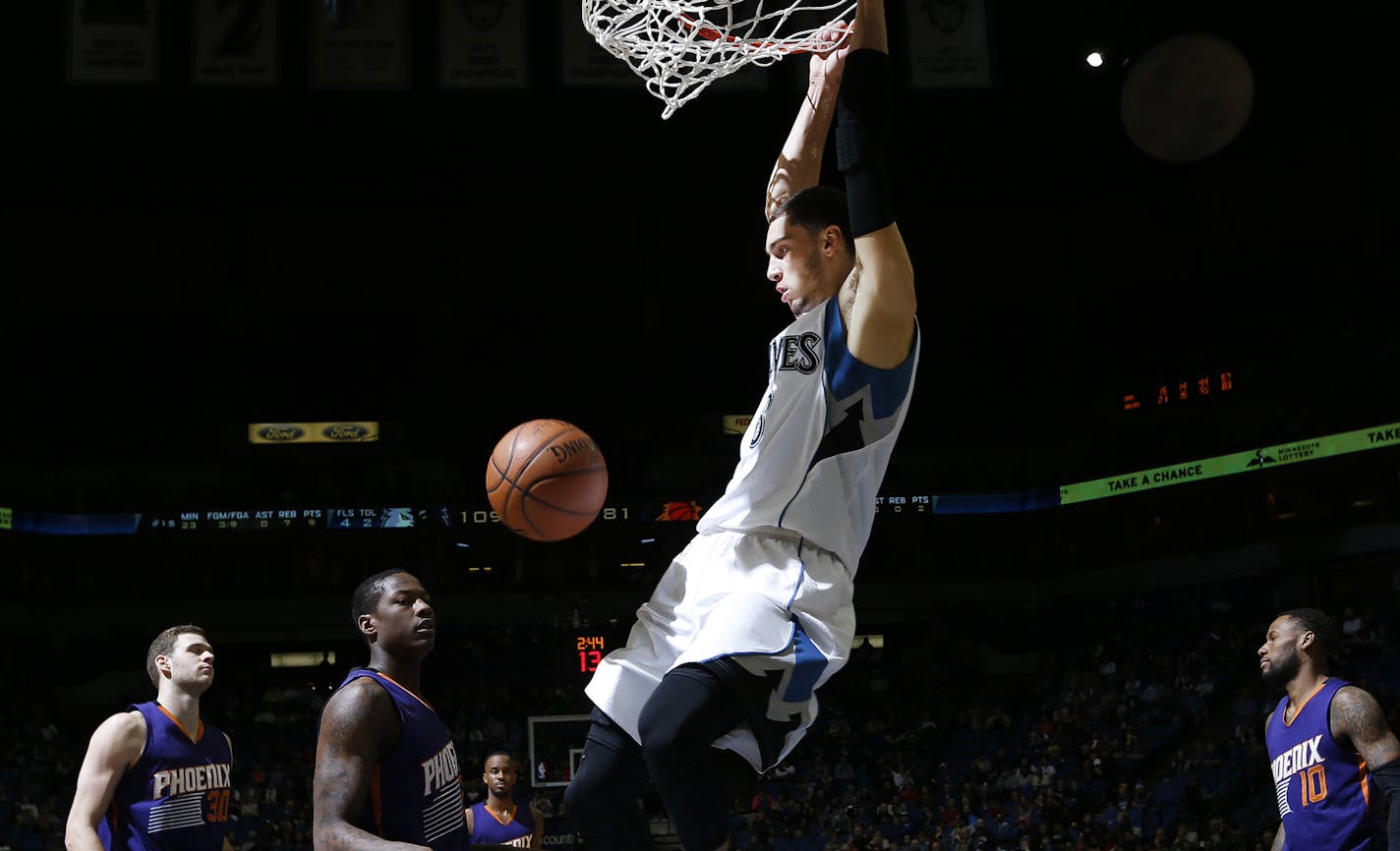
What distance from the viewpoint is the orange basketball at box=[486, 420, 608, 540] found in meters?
3.98

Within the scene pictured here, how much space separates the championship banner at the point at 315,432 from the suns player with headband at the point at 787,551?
21.5 m

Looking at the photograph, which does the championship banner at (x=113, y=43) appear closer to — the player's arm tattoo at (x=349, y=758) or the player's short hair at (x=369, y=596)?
the player's short hair at (x=369, y=596)

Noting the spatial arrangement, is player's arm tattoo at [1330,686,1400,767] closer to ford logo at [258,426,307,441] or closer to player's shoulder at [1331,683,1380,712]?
player's shoulder at [1331,683,1380,712]

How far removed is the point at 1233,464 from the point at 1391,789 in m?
17.7

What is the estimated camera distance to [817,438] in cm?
294

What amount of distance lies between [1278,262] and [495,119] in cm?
1267

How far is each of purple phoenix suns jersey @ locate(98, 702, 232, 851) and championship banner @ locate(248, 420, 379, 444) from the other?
18768 millimetres

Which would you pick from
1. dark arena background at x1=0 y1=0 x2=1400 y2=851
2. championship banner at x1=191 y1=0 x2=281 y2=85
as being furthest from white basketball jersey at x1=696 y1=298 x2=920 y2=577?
dark arena background at x1=0 y1=0 x2=1400 y2=851

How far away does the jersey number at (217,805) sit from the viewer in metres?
5.34

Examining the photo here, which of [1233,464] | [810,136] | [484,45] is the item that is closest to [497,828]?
[810,136]

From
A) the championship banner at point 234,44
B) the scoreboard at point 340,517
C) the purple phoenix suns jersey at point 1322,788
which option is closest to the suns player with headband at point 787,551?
the purple phoenix suns jersey at point 1322,788

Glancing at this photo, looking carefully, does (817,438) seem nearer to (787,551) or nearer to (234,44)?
(787,551)

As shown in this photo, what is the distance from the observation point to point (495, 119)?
796 inches

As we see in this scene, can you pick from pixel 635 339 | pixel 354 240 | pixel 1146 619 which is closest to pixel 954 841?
pixel 1146 619
